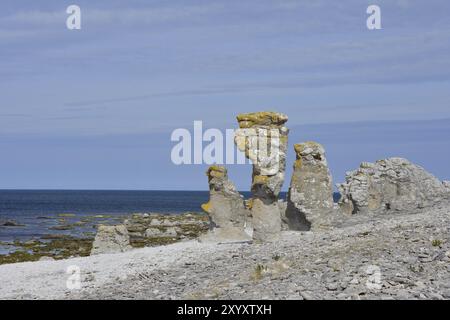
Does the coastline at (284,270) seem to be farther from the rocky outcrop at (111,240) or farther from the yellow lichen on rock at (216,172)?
the rocky outcrop at (111,240)

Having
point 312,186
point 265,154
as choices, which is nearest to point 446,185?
point 312,186

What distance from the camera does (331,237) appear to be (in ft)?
84.6

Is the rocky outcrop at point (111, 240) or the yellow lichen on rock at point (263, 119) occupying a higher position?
the yellow lichen on rock at point (263, 119)

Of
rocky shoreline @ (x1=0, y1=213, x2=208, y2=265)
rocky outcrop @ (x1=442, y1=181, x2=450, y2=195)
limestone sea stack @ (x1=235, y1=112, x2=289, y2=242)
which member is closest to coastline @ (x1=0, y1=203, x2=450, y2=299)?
limestone sea stack @ (x1=235, y1=112, x2=289, y2=242)

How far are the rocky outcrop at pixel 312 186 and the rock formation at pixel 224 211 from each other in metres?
3.39

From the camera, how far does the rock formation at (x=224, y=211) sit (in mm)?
33375

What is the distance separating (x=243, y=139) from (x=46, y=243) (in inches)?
1521

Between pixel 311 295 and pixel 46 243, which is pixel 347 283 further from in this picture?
pixel 46 243

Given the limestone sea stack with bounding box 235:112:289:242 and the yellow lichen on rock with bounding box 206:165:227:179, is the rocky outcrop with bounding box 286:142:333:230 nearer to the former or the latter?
the limestone sea stack with bounding box 235:112:289:242

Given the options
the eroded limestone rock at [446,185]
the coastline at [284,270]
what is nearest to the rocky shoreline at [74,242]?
the coastline at [284,270]

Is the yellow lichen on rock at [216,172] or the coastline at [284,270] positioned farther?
the yellow lichen on rock at [216,172]

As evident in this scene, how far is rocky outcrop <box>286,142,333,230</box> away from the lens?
30844mm

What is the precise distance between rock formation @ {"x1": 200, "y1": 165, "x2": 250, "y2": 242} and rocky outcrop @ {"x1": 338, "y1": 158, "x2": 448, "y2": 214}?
6.83 metres

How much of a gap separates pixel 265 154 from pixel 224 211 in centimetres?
634
